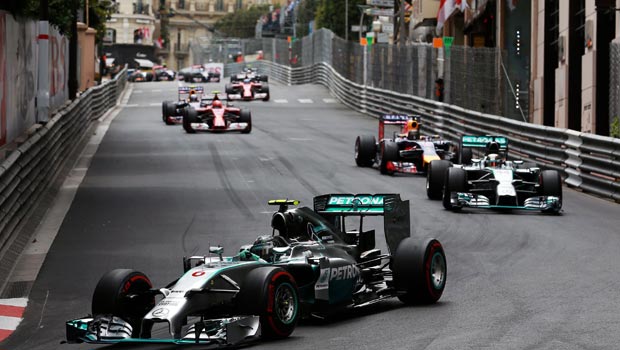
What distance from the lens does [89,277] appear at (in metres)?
13.3

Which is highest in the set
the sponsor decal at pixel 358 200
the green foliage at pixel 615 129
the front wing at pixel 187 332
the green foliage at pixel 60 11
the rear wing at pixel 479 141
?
the green foliage at pixel 60 11

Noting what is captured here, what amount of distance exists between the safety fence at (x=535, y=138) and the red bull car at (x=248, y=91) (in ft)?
39.1

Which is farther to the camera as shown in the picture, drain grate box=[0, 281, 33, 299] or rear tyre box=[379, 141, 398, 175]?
rear tyre box=[379, 141, 398, 175]

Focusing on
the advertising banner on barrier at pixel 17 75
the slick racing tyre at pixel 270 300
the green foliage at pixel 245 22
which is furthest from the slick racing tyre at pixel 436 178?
the green foliage at pixel 245 22

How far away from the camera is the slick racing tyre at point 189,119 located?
121ft

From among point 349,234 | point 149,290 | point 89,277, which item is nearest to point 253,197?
point 89,277

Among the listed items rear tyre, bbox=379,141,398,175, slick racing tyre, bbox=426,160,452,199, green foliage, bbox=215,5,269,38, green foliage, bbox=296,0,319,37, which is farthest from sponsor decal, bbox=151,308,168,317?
green foliage, bbox=215,5,269,38

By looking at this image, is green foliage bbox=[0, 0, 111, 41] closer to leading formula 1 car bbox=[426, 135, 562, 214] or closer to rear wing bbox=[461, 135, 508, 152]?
rear wing bbox=[461, 135, 508, 152]

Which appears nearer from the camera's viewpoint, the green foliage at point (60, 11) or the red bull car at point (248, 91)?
the green foliage at point (60, 11)

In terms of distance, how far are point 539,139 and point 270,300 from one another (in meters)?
16.5

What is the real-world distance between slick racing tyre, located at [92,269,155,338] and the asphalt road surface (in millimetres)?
375

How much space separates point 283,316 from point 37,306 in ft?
10.5

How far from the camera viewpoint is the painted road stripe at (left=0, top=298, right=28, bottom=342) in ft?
35.0

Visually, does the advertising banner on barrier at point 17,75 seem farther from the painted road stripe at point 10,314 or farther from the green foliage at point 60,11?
the painted road stripe at point 10,314
